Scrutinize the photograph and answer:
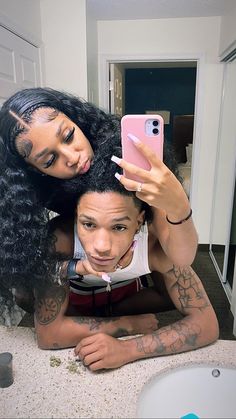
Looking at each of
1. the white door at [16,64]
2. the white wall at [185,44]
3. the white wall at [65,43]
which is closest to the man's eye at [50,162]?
the white door at [16,64]

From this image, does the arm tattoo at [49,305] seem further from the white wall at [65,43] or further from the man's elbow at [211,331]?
the white wall at [65,43]

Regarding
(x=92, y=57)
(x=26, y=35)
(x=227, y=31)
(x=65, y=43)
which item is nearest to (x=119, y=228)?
(x=26, y=35)

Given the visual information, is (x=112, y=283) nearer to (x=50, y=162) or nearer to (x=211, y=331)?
(x=211, y=331)

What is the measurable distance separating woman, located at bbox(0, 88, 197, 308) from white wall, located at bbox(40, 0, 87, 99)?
57.0 inches

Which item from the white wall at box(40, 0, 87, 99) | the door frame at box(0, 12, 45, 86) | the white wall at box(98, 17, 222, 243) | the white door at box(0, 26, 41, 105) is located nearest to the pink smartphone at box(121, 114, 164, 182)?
the white door at box(0, 26, 41, 105)

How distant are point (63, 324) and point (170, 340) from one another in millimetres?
243

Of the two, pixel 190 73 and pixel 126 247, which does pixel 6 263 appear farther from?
pixel 190 73

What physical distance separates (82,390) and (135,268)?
256 mm

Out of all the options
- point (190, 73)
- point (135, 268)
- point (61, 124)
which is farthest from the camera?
point (190, 73)

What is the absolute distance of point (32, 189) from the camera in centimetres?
62

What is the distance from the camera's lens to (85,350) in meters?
0.65

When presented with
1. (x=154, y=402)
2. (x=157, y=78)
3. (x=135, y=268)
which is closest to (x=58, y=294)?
(x=135, y=268)

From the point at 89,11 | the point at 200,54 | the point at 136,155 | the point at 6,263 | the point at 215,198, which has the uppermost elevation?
the point at 89,11

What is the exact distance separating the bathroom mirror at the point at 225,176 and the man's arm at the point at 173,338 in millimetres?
1588
